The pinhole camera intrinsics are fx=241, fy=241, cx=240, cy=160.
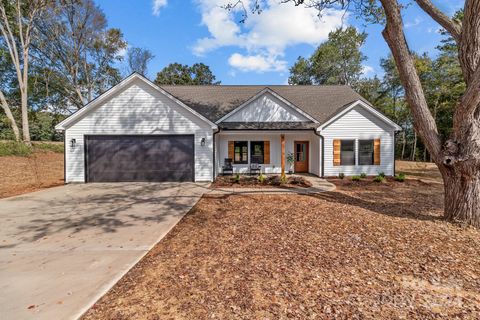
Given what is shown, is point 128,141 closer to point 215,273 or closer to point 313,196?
point 313,196

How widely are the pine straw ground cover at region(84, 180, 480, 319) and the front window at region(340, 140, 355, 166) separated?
6.94m

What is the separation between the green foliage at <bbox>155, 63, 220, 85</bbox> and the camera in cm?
4359

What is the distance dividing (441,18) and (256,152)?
991 cm

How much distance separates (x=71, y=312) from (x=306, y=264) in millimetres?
3042

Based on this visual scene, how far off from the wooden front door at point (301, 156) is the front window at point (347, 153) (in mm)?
2232

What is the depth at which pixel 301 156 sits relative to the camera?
14812 millimetres

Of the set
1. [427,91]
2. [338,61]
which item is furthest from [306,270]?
[338,61]

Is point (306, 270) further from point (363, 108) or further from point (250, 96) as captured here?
point (250, 96)

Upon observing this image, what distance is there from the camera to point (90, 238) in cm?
486

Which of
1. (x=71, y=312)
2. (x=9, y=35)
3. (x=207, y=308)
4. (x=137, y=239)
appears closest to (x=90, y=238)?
(x=137, y=239)

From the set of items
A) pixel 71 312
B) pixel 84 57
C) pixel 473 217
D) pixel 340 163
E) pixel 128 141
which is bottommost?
pixel 71 312

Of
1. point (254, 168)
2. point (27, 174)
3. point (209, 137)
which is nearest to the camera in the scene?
point (209, 137)

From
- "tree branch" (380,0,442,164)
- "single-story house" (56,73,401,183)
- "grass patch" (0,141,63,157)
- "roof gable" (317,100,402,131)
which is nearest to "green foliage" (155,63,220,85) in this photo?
"grass patch" (0,141,63,157)

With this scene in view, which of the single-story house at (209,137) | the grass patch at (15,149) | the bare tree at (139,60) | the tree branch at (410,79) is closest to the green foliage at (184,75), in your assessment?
the bare tree at (139,60)
